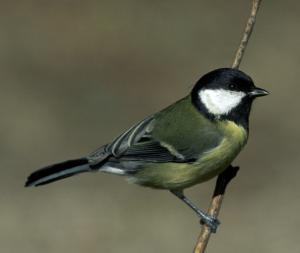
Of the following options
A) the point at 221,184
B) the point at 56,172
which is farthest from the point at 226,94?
the point at 56,172

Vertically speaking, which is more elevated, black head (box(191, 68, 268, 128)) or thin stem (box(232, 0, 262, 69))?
thin stem (box(232, 0, 262, 69))

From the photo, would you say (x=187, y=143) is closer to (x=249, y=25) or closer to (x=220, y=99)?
(x=220, y=99)

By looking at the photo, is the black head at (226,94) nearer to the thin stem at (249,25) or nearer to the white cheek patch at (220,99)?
the white cheek patch at (220,99)

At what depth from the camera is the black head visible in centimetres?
450

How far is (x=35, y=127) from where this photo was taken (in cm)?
900

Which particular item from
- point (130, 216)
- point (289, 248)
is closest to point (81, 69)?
point (130, 216)

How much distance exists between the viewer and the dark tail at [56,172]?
437cm

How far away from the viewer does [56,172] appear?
14.7 ft

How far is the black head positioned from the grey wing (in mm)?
302

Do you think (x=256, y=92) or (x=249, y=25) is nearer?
(x=249, y=25)

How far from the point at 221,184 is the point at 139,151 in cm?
54

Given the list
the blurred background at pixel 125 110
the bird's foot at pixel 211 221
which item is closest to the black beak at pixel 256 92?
the bird's foot at pixel 211 221

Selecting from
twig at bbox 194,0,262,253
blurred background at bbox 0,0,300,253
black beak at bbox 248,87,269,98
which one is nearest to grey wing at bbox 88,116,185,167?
twig at bbox 194,0,262,253

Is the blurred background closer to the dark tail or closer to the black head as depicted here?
the dark tail
